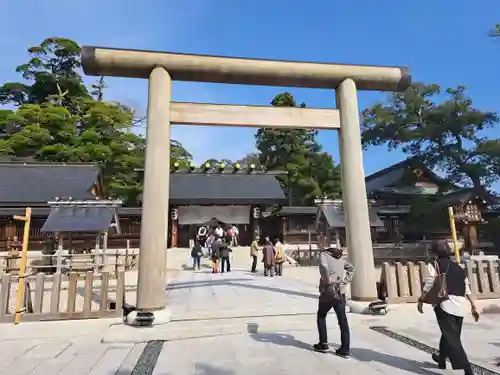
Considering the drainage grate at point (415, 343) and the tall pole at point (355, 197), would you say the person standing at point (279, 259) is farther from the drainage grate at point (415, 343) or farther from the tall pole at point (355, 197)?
the drainage grate at point (415, 343)

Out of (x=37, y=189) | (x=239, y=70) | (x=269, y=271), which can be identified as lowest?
(x=269, y=271)

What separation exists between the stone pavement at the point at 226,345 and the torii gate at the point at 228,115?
2.42 feet

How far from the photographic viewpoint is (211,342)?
4.96 m

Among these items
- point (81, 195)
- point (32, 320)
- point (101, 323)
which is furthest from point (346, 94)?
point (81, 195)

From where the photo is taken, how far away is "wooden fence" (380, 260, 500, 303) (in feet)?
23.7

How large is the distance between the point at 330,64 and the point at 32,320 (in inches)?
298

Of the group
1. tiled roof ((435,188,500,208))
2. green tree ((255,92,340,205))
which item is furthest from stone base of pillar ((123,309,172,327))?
green tree ((255,92,340,205))

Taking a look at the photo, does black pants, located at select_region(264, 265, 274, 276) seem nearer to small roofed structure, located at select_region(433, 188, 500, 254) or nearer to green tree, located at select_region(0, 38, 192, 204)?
small roofed structure, located at select_region(433, 188, 500, 254)

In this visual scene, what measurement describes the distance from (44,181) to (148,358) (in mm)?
25639

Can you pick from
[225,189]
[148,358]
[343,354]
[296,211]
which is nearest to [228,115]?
[148,358]

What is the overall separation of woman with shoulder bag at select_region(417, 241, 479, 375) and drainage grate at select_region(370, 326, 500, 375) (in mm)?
415

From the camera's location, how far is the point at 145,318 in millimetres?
5402

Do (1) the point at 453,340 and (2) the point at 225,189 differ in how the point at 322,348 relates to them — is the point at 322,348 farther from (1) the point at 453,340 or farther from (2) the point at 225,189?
(2) the point at 225,189

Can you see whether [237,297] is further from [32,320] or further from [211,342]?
[32,320]
